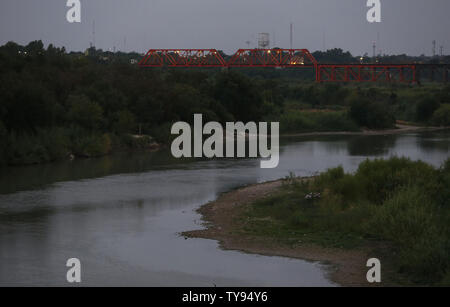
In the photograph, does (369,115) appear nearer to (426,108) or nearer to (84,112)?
(426,108)

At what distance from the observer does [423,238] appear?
14.8 m

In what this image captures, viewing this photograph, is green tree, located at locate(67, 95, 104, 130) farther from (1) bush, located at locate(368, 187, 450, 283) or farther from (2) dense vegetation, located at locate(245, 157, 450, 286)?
(1) bush, located at locate(368, 187, 450, 283)

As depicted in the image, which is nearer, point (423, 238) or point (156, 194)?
point (423, 238)

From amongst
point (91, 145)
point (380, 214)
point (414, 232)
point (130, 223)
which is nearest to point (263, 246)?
point (380, 214)


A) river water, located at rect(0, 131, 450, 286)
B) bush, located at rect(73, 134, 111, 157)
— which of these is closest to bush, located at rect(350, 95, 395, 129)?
river water, located at rect(0, 131, 450, 286)

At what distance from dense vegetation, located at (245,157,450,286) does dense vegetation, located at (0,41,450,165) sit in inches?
625

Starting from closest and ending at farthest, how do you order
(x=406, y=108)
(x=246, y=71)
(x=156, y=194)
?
(x=156, y=194), (x=406, y=108), (x=246, y=71)

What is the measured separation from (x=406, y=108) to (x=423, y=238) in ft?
182

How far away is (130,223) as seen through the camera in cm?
2009

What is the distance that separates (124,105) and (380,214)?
90.7ft

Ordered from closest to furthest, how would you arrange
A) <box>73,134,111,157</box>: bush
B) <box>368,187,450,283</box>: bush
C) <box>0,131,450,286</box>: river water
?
<box>368,187,450,283</box>: bush → <box>0,131,450,286</box>: river water → <box>73,134,111,157</box>: bush

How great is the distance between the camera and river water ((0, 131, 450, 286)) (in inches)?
585
